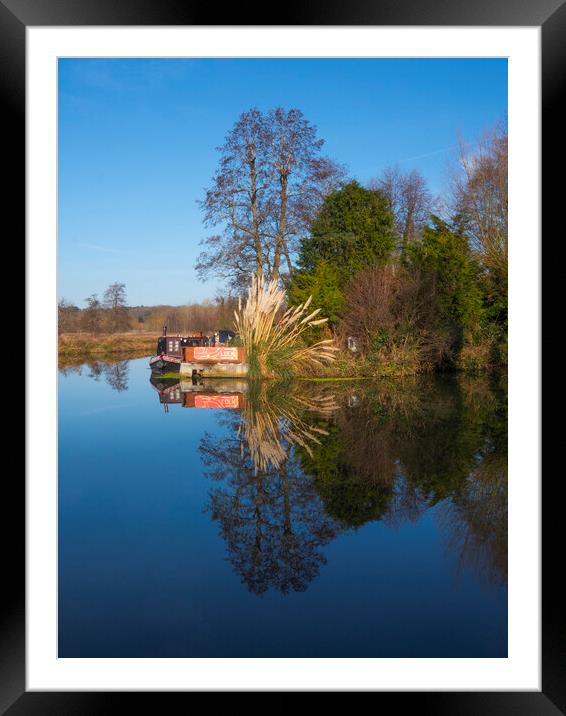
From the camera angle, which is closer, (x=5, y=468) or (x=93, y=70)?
(x=5, y=468)

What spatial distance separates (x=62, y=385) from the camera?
11.4 meters

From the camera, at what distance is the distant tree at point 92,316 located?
64.1 feet

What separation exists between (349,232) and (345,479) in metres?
11.6

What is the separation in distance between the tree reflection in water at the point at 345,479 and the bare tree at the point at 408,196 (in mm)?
14807

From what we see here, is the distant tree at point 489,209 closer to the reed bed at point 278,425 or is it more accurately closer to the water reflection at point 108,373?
the reed bed at point 278,425

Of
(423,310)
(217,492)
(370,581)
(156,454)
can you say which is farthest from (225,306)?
(370,581)

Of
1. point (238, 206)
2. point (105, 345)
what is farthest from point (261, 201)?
point (105, 345)

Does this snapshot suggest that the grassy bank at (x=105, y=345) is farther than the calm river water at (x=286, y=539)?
Yes
